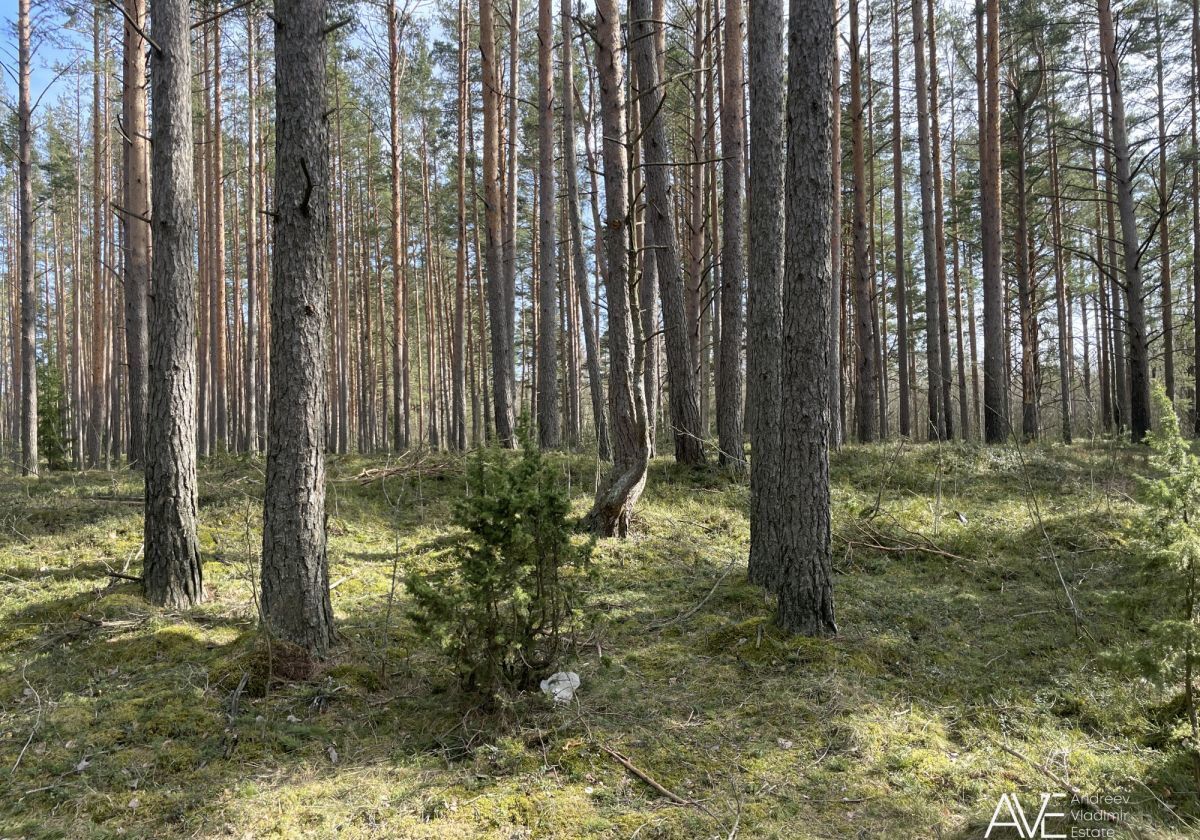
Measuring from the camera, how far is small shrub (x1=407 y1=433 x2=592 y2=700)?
3.77 meters

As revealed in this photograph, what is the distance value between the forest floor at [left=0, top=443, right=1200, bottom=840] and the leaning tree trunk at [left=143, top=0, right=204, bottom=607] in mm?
407

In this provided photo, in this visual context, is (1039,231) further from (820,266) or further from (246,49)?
(246,49)

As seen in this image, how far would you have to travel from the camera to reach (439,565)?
6.82 metres

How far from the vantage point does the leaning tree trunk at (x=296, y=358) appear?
4.58 meters

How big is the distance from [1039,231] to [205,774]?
24561 millimetres

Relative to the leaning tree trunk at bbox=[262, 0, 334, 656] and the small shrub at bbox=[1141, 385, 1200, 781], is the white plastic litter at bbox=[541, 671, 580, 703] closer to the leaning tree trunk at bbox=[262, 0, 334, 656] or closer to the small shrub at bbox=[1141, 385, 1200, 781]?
the leaning tree trunk at bbox=[262, 0, 334, 656]

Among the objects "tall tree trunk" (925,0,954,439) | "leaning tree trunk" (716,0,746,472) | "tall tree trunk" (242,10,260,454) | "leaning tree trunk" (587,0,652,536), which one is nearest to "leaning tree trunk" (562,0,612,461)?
"leaning tree trunk" (587,0,652,536)

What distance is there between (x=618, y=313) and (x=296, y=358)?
3.45 m

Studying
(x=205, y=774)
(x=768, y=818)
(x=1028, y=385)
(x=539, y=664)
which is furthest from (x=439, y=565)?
(x=1028, y=385)

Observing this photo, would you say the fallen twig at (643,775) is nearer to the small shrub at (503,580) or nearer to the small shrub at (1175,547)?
the small shrub at (503,580)

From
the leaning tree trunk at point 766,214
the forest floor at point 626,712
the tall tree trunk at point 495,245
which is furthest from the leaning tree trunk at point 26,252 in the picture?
the leaning tree trunk at point 766,214

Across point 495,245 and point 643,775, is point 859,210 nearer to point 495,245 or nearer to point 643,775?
point 495,245

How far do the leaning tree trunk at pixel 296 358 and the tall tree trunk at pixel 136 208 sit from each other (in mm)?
5733

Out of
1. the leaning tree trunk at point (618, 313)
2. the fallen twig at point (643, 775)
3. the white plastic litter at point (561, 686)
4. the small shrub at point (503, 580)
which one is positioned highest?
the leaning tree trunk at point (618, 313)
